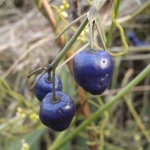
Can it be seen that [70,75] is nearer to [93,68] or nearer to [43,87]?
[43,87]

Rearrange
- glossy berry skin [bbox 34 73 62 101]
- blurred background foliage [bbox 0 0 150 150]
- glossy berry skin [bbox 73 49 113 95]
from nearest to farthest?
1. glossy berry skin [bbox 73 49 113 95]
2. glossy berry skin [bbox 34 73 62 101]
3. blurred background foliage [bbox 0 0 150 150]

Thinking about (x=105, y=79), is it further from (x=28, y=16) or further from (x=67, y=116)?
(x=28, y=16)

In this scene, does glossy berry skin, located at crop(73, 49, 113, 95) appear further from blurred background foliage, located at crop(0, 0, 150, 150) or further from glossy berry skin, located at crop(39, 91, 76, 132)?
blurred background foliage, located at crop(0, 0, 150, 150)

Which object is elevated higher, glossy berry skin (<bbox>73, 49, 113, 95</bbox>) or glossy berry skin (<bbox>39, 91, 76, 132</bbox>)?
glossy berry skin (<bbox>73, 49, 113, 95</bbox>)

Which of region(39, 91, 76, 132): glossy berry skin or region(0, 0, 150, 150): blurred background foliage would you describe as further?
region(0, 0, 150, 150): blurred background foliage

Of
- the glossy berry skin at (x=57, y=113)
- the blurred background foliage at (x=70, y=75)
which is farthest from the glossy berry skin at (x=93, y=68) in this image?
the blurred background foliage at (x=70, y=75)

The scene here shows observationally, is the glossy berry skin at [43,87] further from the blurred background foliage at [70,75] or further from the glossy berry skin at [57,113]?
the blurred background foliage at [70,75]

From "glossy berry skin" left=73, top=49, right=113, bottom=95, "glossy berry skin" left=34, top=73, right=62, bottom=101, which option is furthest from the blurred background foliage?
"glossy berry skin" left=73, top=49, right=113, bottom=95

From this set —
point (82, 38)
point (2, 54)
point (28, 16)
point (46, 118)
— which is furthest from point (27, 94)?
point (46, 118)

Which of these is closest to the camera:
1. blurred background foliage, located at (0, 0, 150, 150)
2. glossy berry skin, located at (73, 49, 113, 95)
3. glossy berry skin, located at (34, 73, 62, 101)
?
glossy berry skin, located at (73, 49, 113, 95)
